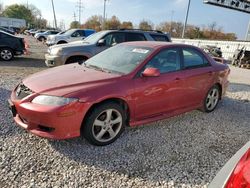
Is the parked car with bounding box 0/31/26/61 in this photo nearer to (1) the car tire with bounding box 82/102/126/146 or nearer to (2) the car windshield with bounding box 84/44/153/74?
(2) the car windshield with bounding box 84/44/153/74

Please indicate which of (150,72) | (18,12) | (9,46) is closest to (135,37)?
(150,72)

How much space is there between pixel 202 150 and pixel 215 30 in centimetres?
6441

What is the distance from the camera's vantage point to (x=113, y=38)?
884 cm

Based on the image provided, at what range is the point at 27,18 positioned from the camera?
319 feet

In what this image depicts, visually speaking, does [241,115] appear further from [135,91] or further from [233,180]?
[233,180]

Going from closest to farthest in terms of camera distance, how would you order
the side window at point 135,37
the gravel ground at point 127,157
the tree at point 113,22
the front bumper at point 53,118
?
1. the gravel ground at point 127,157
2. the front bumper at point 53,118
3. the side window at point 135,37
4. the tree at point 113,22

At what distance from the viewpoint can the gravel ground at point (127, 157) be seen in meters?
2.86

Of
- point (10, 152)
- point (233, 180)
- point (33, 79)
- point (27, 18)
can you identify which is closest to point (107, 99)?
point (33, 79)

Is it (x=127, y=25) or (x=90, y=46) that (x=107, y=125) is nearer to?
(x=90, y=46)

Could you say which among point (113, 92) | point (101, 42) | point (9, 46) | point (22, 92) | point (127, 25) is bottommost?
point (127, 25)

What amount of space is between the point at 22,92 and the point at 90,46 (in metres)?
5.02

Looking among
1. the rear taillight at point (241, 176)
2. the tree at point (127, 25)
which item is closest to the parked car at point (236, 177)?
the rear taillight at point (241, 176)

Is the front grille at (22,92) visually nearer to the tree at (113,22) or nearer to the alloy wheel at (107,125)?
the alloy wheel at (107,125)

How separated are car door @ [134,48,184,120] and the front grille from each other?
5.15 ft
